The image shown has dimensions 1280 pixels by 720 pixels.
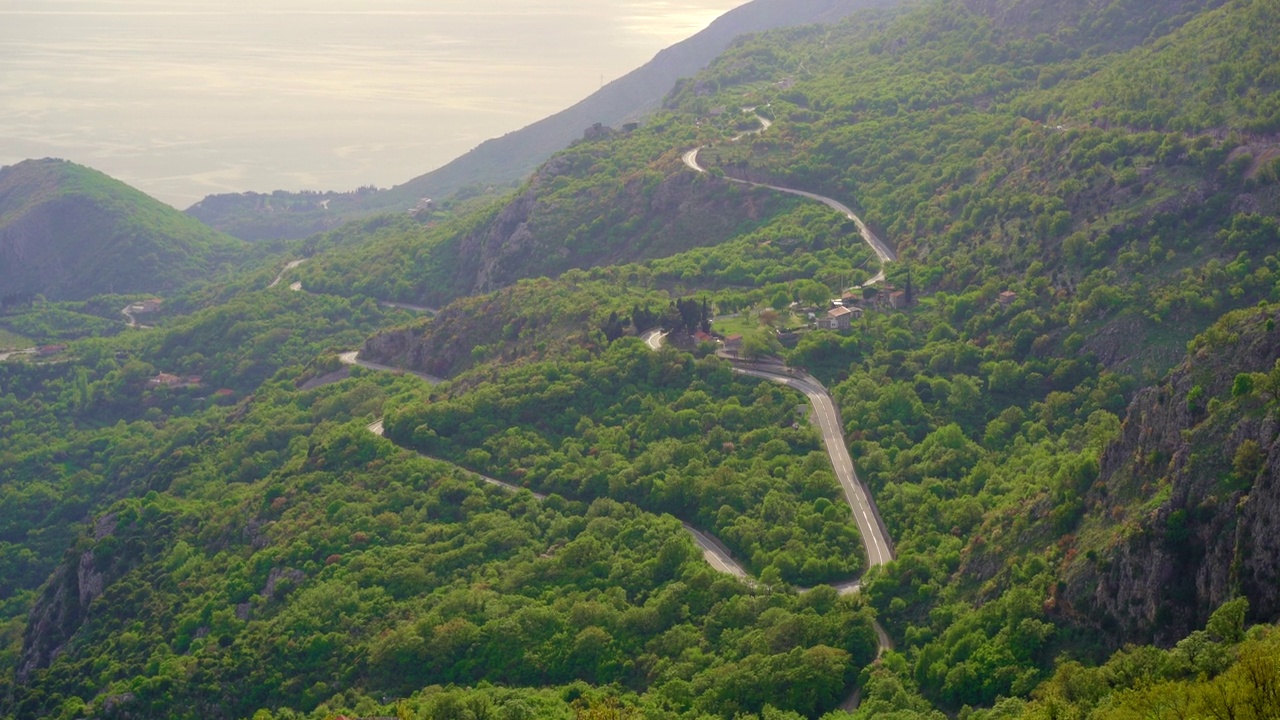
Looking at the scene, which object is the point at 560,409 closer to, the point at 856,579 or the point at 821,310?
the point at 821,310

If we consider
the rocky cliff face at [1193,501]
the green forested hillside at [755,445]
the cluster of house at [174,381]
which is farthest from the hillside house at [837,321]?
the cluster of house at [174,381]

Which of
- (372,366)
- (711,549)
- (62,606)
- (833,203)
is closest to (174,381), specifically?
(372,366)

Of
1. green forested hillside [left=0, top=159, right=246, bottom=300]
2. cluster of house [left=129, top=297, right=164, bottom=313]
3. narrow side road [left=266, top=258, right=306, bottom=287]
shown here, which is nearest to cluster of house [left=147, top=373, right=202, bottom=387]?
narrow side road [left=266, top=258, right=306, bottom=287]

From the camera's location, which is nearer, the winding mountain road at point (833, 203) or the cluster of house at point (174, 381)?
the winding mountain road at point (833, 203)

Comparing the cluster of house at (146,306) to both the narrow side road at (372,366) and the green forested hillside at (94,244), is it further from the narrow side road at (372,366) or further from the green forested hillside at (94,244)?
the narrow side road at (372,366)

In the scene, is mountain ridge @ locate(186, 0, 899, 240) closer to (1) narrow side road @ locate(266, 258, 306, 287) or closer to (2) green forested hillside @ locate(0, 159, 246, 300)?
(2) green forested hillside @ locate(0, 159, 246, 300)

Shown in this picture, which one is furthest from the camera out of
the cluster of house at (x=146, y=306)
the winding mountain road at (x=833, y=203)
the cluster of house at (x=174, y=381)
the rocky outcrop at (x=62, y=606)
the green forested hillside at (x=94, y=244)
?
the green forested hillside at (x=94, y=244)
